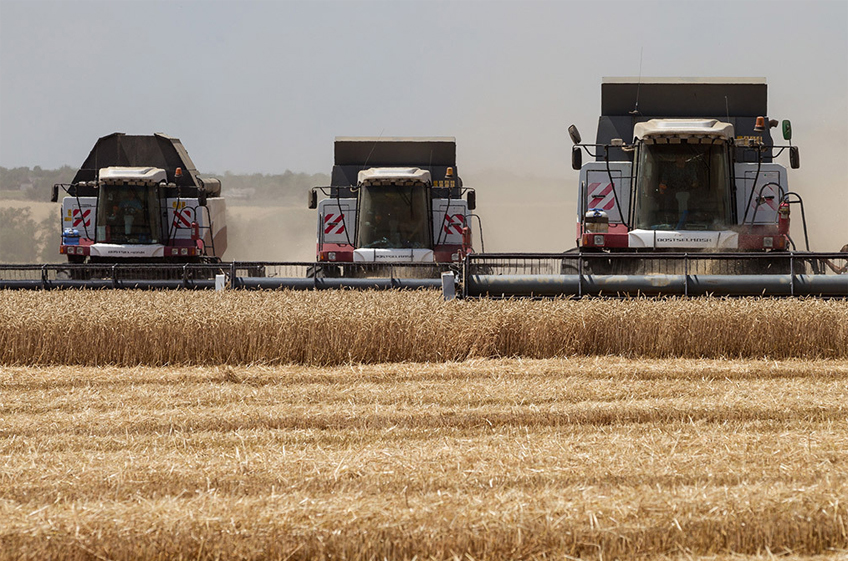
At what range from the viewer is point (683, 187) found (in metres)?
10.3

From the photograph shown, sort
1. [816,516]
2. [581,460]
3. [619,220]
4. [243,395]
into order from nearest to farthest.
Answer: [816,516]
[581,460]
[243,395]
[619,220]

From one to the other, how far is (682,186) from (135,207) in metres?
8.41

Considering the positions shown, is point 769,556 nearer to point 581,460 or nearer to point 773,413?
point 581,460

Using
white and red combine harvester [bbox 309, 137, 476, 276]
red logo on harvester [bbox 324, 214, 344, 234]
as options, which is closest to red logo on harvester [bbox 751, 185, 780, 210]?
white and red combine harvester [bbox 309, 137, 476, 276]

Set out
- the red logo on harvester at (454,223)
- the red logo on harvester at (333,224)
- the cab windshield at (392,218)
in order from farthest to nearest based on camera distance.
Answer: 1. the red logo on harvester at (454,223)
2. the red logo on harvester at (333,224)
3. the cab windshield at (392,218)

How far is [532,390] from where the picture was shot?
20.7 ft

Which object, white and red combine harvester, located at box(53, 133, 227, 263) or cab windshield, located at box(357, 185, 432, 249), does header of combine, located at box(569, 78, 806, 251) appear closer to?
cab windshield, located at box(357, 185, 432, 249)

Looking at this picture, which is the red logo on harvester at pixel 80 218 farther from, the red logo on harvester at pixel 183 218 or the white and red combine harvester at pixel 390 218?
the white and red combine harvester at pixel 390 218

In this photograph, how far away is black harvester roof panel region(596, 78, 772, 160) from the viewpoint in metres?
11.3

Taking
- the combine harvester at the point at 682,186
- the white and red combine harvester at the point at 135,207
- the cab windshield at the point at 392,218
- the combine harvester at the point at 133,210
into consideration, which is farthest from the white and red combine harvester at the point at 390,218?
the combine harvester at the point at 682,186

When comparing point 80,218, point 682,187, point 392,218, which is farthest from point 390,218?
point 80,218

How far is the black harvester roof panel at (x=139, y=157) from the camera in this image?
50.5 feet

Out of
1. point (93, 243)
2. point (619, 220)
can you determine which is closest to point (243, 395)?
point (619, 220)

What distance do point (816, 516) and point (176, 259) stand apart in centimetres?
1285
